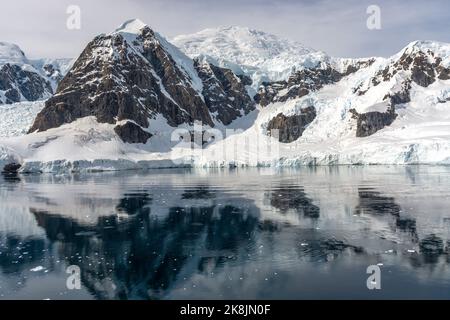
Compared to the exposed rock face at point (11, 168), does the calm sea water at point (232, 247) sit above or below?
below

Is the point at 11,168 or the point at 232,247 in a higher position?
the point at 11,168

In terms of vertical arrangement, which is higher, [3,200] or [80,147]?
[80,147]

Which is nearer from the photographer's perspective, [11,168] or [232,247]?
[232,247]

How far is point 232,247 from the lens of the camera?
124 ft

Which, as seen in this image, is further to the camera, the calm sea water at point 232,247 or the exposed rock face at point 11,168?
the exposed rock face at point 11,168

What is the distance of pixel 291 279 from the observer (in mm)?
28969

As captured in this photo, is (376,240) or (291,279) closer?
(291,279)

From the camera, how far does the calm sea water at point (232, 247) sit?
2806cm

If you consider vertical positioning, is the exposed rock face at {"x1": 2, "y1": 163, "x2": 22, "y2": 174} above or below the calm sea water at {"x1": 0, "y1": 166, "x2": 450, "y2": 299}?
above

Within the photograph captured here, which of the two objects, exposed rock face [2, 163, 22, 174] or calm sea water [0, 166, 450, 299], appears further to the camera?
exposed rock face [2, 163, 22, 174]

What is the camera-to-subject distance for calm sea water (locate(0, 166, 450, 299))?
2806 cm
